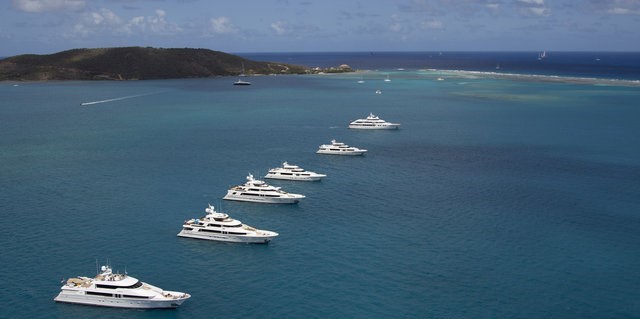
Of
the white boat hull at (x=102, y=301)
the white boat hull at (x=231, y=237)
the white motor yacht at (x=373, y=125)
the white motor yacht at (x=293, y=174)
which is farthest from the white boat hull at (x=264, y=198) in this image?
the white motor yacht at (x=373, y=125)

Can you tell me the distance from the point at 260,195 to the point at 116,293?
37.8m

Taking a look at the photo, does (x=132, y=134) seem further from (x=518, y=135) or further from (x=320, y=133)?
(x=518, y=135)

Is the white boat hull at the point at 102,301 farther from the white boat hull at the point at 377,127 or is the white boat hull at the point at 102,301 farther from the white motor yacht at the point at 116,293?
the white boat hull at the point at 377,127

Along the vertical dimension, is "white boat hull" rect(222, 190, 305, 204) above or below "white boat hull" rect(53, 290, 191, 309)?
above

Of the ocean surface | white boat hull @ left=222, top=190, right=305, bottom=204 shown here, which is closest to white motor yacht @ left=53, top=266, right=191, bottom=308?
the ocean surface

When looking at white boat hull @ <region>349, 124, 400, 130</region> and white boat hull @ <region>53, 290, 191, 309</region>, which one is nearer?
white boat hull @ <region>53, 290, 191, 309</region>

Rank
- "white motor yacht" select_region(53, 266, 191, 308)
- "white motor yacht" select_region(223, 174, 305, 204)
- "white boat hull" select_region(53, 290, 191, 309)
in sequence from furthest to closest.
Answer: "white motor yacht" select_region(223, 174, 305, 204) → "white boat hull" select_region(53, 290, 191, 309) → "white motor yacht" select_region(53, 266, 191, 308)

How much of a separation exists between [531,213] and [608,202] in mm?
15062

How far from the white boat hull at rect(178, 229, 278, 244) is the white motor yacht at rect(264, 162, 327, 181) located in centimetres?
3148

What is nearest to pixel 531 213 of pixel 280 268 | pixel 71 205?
pixel 280 268

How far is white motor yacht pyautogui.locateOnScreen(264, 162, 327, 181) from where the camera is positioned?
4311 inches

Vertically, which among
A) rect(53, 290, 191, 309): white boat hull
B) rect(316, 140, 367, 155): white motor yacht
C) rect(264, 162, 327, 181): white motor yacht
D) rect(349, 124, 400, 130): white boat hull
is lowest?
rect(53, 290, 191, 309): white boat hull

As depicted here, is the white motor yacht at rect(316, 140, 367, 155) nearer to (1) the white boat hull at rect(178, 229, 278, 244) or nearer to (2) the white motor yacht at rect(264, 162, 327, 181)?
(2) the white motor yacht at rect(264, 162, 327, 181)

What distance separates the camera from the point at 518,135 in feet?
518
